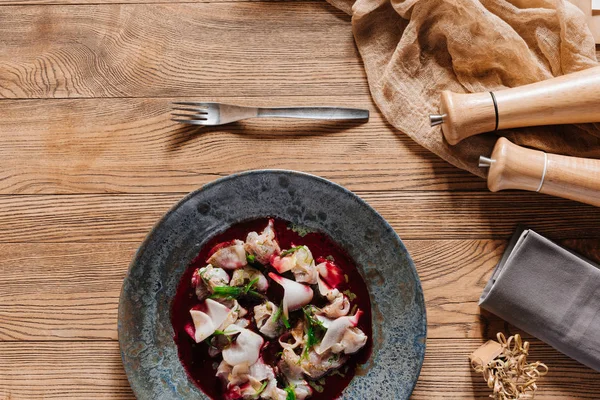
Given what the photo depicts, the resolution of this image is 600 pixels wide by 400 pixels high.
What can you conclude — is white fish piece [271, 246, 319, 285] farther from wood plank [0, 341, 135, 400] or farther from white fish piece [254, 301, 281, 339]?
wood plank [0, 341, 135, 400]

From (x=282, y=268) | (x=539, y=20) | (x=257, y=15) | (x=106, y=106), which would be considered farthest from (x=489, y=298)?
(x=106, y=106)

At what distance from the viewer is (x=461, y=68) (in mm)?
1131

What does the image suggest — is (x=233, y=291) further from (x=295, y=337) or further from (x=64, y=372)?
(x=64, y=372)

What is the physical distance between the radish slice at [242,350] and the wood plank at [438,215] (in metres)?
0.29

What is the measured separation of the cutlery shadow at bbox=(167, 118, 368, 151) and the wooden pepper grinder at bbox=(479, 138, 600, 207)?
28 centimetres

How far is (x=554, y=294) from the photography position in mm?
1067

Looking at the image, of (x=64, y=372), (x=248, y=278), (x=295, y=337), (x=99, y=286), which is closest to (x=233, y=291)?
(x=248, y=278)

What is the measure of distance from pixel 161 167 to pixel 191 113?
0.13 metres

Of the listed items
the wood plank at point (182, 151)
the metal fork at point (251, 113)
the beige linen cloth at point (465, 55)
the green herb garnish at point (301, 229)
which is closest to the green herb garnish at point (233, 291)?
the green herb garnish at point (301, 229)

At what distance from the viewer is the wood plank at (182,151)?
3.77 ft

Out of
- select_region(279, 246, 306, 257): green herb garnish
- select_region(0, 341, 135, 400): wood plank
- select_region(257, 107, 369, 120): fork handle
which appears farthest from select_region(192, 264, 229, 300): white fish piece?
select_region(257, 107, 369, 120): fork handle

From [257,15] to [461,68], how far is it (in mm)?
434

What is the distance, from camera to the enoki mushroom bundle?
3.33 feet

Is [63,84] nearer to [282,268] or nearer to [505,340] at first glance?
[282,268]
